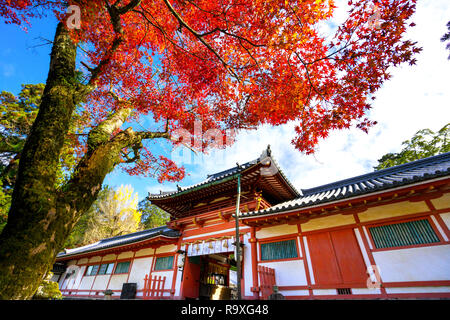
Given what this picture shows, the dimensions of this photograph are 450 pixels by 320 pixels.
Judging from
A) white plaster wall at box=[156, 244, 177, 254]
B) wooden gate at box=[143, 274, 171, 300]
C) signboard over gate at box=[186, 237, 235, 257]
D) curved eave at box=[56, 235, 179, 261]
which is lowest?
wooden gate at box=[143, 274, 171, 300]

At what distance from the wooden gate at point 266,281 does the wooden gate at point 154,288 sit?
211 inches

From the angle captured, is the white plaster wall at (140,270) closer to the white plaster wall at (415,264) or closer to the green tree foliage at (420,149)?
the white plaster wall at (415,264)

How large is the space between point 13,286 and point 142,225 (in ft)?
122

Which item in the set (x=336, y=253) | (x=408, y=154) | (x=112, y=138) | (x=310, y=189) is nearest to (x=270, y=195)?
(x=310, y=189)

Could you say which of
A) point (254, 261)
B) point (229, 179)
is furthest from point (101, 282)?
point (229, 179)

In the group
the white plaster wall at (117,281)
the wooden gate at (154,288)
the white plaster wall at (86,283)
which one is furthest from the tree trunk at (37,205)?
the white plaster wall at (86,283)

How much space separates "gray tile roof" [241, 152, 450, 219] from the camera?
546cm

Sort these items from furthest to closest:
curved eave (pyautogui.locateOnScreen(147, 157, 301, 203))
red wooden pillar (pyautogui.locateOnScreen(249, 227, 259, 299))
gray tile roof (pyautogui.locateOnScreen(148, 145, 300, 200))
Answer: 1. curved eave (pyautogui.locateOnScreen(147, 157, 301, 203))
2. gray tile roof (pyautogui.locateOnScreen(148, 145, 300, 200))
3. red wooden pillar (pyautogui.locateOnScreen(249, 227, 259, 299))

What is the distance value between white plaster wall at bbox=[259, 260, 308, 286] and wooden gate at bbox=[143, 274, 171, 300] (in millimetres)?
5716

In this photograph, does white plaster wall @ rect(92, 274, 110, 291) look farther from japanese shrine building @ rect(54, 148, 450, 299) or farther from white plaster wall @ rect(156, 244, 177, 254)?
white plaster wall @ rect(156, 244, 177, 254)

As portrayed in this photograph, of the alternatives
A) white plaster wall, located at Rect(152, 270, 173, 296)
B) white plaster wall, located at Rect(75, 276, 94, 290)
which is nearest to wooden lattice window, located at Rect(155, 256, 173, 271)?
white plaster wall, located at Rect(152, 270, 173, 296)

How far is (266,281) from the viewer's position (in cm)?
676
